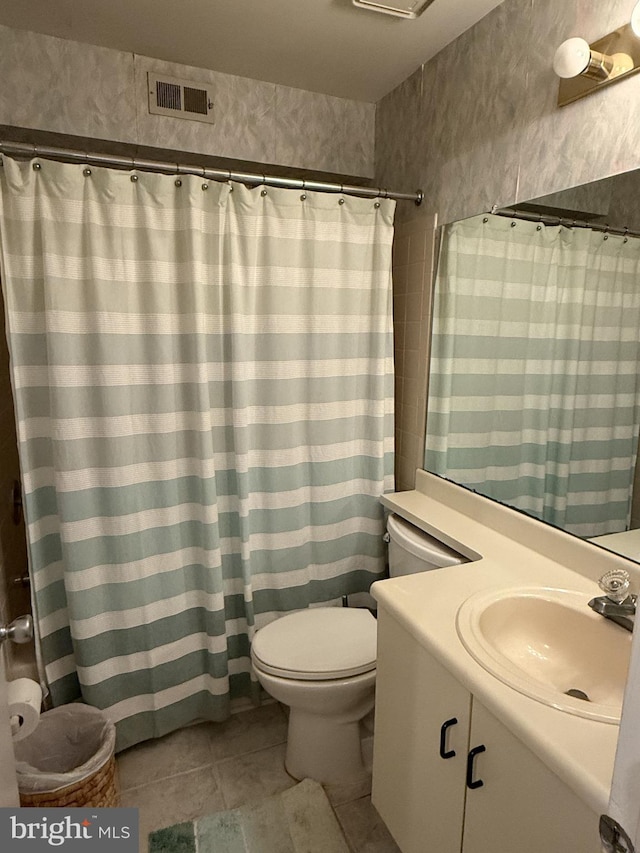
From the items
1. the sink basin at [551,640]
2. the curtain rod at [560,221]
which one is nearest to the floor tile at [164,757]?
the sink basin at [551,640]

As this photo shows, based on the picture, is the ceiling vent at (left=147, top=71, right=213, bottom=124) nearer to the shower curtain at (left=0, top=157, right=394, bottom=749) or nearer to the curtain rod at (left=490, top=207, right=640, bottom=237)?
the shower curtain at (left=0, top=157, right=394, bottom=749)

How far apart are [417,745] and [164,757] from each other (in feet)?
3.44

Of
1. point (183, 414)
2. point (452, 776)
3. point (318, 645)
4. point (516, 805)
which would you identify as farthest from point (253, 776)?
point (183, 414)

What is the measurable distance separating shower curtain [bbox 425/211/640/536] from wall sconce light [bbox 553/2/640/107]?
0.34 metres

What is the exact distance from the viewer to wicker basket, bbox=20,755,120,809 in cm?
134

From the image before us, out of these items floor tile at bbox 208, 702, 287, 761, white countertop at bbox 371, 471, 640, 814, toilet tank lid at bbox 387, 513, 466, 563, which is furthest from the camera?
floor tile at bbox 208, 702, 287, 761

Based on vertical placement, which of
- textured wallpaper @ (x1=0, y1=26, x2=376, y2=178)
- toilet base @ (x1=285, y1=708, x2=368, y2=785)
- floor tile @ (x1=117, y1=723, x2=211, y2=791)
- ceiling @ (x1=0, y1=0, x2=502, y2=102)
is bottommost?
floor tile @ (x1=117, y1=723, x2=211, y2=791)

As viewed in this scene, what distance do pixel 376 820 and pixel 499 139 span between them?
209 cm

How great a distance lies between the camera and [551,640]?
1215 millimetres

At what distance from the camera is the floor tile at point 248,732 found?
5.91 ft

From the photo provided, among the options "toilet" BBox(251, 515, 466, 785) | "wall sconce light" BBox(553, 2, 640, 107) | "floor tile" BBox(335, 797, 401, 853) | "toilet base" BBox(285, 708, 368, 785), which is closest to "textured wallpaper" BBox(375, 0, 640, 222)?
"wall sconce light" BBox(553, 2, 640, 107)

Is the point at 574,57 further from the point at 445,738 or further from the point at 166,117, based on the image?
the point at 445,738

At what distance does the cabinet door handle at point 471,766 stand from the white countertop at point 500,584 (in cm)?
11

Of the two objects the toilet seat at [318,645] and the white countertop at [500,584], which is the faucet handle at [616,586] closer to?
the white countertop at [500,584]
